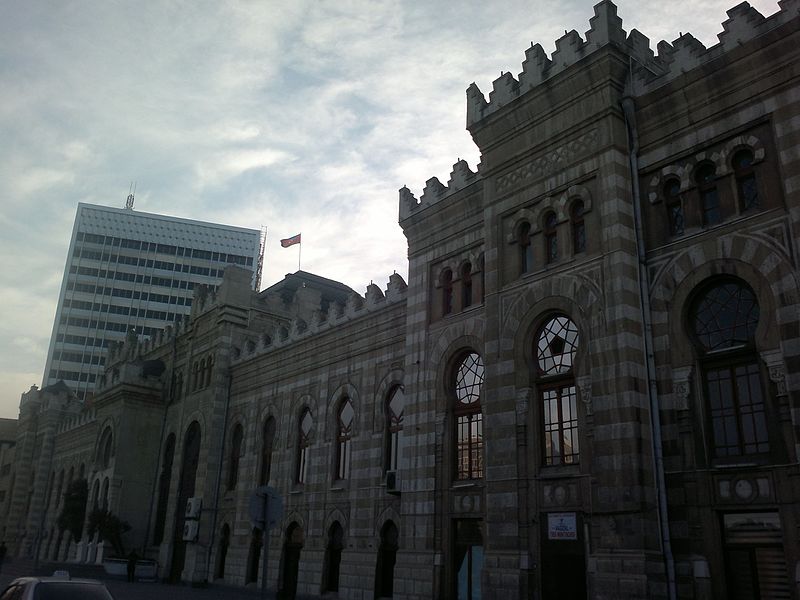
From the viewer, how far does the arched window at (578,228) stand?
18.8 meters

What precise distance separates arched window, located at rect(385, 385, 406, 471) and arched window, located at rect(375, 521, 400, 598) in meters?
2.19

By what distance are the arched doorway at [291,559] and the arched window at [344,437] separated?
324cm

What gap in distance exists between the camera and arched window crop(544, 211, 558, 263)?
1944 centimetres

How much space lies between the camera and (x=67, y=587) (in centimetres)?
1118

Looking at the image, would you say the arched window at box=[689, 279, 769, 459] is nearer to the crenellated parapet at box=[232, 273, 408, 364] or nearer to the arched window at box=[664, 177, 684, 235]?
the arched window at box=[664, 177, 684, 235]

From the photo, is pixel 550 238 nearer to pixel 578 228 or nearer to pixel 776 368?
pixel 578 228

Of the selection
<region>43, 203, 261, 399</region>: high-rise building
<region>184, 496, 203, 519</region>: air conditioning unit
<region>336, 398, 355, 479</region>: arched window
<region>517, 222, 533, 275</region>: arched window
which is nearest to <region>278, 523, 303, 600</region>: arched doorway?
<region>336, 398, 355, 479</region>: arched window

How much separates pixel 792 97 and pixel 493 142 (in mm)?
8154

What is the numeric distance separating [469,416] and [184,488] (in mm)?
22721

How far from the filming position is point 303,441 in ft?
103

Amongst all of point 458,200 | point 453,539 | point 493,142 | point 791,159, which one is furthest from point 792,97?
point 453,539

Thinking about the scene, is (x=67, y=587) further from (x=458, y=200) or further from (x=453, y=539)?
(x=458, y=200)

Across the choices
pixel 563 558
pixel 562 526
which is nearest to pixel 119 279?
pixel 562 526

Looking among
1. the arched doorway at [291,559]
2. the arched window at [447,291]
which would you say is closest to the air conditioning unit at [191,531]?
the arched doorway at [291,559]
